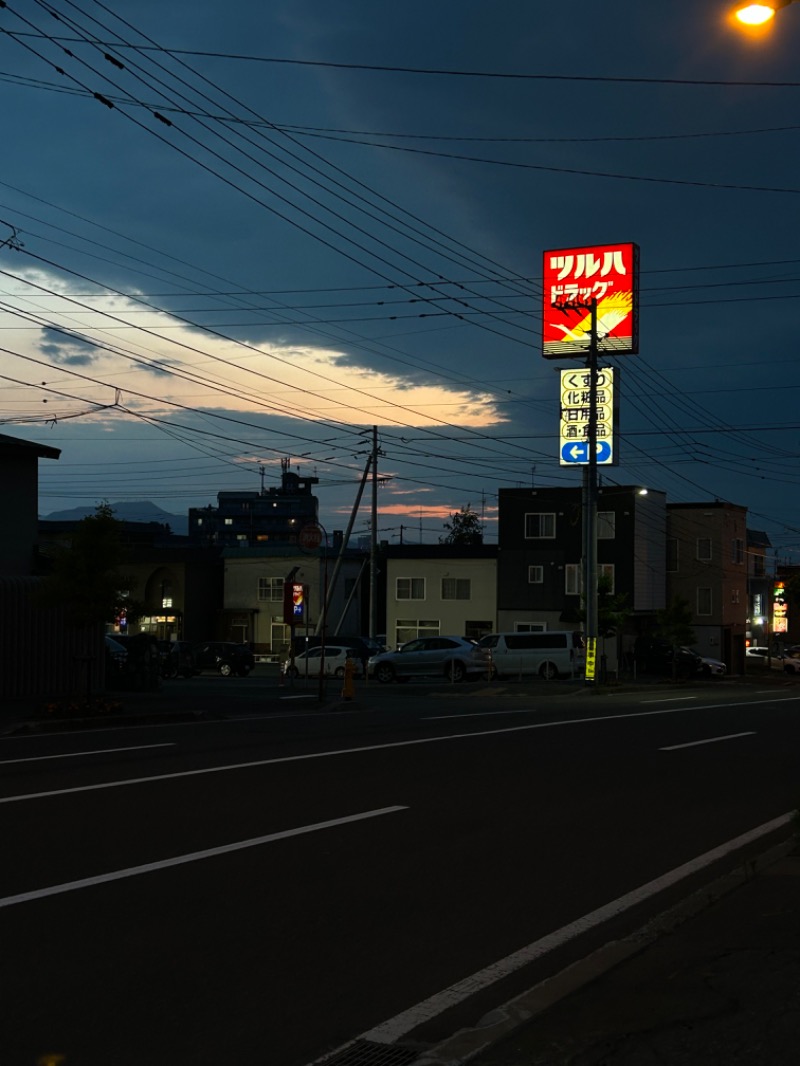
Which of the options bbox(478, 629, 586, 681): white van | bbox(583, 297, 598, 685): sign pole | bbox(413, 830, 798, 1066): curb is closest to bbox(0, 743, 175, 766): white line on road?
bbox(413, 830, 798, 1066): curb

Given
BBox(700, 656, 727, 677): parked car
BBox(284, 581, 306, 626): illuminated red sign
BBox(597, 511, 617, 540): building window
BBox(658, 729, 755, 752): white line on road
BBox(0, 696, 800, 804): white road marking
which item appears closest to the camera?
BBox(0, 696, 800, 804): white road marking

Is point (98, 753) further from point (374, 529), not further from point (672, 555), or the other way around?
point (672, 555)

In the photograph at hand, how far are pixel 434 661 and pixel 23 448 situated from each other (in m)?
20.1

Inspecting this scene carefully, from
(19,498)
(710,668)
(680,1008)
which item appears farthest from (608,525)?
(680,1008)

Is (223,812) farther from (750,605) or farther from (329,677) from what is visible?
(750,605)

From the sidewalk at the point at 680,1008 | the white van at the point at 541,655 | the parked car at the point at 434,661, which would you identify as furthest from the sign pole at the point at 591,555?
the sidewalk at the point at 680,1008

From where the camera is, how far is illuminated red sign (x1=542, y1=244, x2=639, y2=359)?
46.4 m

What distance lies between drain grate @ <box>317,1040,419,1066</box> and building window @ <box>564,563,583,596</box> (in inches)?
2240

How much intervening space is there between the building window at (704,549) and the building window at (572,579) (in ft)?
29.2

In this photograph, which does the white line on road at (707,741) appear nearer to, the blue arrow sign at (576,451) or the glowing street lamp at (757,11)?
the glowing street lamp at (757,11)

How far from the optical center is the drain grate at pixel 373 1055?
4.80 m

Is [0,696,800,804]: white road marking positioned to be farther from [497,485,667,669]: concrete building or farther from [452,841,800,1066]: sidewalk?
[497,485,667,669]: concrete building

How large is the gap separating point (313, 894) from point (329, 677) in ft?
128

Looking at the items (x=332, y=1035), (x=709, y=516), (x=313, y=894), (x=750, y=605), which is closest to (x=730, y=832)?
(x=313, y=894)
